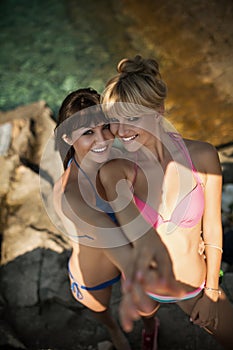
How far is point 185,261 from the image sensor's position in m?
2.27

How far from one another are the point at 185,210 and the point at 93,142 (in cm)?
69

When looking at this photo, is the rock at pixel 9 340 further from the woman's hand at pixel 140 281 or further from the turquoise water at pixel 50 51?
the turquoise water at pixel 50 51

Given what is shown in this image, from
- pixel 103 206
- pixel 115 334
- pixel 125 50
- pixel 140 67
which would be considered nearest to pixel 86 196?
pixel 103 206

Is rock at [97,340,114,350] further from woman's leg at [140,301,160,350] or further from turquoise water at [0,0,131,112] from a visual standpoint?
turquoise water at [0,0,131,112]

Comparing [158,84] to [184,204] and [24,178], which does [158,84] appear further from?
[24,178]

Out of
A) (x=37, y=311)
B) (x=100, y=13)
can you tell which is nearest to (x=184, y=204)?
(x=37, y=311)

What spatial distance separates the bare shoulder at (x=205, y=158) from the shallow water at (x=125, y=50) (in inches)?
125

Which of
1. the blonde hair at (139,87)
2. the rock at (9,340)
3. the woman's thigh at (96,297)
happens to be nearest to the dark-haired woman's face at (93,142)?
the blonde hair at (139,87)

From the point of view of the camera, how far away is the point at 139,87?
81.7 inches

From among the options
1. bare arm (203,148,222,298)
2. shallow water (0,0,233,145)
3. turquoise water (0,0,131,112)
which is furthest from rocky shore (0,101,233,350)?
turquoise water (0,0,131,112)

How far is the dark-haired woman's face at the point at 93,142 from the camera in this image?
233 centimetres

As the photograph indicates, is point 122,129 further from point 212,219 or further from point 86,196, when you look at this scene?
point 212,219

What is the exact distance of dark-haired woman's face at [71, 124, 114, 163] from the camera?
2.33 meters

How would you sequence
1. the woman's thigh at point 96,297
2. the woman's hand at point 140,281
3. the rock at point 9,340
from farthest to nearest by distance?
the rock at point 9,340 < the woman's thigh at point 96,297 < the woman's hand at point 140,281
